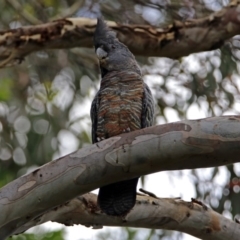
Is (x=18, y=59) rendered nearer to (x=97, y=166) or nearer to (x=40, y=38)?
(x=40, y=38)

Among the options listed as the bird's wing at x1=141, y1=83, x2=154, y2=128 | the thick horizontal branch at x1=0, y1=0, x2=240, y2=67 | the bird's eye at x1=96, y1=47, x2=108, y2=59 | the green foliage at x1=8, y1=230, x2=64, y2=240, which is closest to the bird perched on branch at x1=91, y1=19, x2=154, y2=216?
the bird's wing at x1=141, y1=83, x2=154, y2=128

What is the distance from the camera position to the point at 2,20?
5.91 metres

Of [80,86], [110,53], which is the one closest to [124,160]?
[110,53]

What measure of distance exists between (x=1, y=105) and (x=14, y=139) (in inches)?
15.8

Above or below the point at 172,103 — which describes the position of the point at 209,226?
above

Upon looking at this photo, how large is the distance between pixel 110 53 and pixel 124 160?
132cm

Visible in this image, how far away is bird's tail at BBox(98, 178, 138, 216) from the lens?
9.28 ft

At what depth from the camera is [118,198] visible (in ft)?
9.29

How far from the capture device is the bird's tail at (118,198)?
283cm

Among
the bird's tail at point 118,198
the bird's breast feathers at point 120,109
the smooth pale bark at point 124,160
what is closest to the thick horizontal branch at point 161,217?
the bird's tail at point 118,198

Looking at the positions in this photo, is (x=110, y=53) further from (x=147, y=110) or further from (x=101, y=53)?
(x=147, y=110)

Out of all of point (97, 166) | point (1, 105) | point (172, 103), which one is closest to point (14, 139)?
point (1, 105)

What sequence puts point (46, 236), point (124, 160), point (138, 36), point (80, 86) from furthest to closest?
point (80, 86) → point (138, 36) → point (46, 236) → point (124, 160)

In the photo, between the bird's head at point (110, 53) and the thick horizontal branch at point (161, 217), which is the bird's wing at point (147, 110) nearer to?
the bird's head at point (110, 53)
